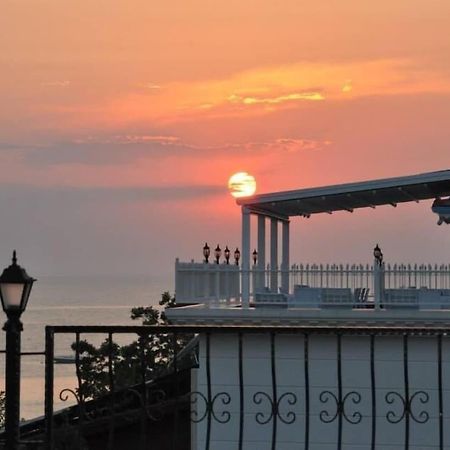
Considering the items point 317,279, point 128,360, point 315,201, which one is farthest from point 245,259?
point 128,360

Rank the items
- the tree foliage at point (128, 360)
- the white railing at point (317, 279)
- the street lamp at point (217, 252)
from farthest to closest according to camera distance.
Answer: the tree foliage at point (128, 360) < the street lamp at point (217, 252) < the white railing at point (317, 279)

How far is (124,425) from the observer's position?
2466 cm

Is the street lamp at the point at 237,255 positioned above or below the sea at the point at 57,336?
above

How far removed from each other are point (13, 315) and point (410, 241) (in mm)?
33653

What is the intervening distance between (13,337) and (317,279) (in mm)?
16011

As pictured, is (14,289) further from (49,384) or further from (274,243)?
(274,243)

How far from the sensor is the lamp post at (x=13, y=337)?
789cm

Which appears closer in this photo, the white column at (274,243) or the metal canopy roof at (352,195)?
the metal canopy roof at (352,195)

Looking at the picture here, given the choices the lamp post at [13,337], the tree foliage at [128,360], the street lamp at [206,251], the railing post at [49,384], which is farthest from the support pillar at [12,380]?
the tree foliage at [128,360]

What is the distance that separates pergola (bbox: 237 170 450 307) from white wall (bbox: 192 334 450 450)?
1.66 m

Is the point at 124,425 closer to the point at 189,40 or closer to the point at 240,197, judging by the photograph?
the point at 240,197

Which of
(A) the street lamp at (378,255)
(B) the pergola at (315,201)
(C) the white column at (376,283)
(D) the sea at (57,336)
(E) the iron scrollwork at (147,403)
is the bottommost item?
(D) the sea at (57,336)

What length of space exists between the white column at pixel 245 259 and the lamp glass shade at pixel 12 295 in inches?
634

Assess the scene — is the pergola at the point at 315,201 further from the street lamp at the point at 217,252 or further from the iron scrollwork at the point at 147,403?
the iron scrollwork at the point at 147,403
